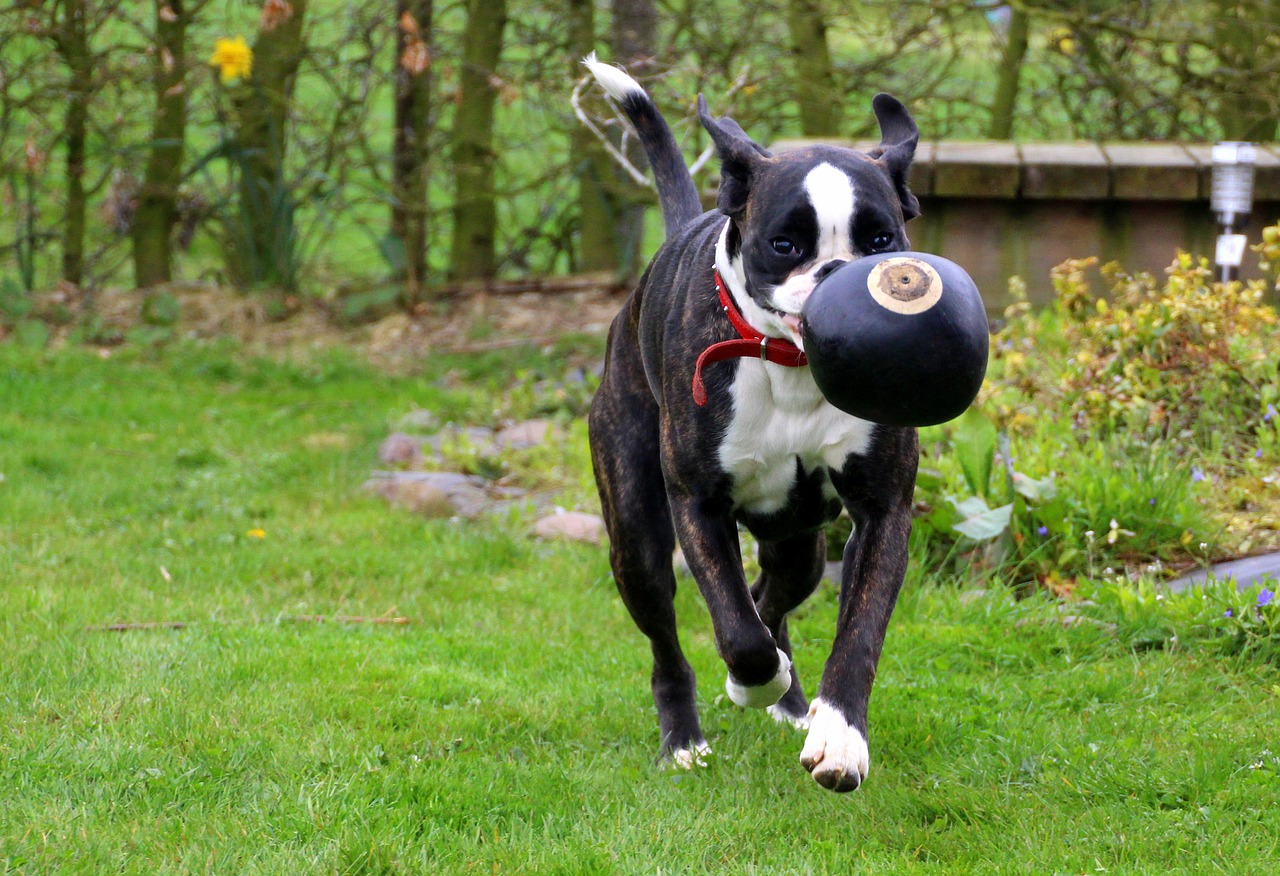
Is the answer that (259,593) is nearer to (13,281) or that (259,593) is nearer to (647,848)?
(647,848)

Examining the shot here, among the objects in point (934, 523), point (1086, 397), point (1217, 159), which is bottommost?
point (934, 523)

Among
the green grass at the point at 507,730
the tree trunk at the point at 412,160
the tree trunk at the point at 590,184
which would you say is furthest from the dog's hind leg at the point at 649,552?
the tree trunk at the point at 412,160

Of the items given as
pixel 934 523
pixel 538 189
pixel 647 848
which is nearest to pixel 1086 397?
pixel 934 523

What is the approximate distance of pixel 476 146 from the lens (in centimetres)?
1030

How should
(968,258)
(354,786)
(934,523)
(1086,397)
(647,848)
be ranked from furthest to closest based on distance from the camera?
(968,258) < (1086,397) < (934,523) < (354,786) < (647,848)

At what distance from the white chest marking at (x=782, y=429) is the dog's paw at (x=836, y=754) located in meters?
0.60

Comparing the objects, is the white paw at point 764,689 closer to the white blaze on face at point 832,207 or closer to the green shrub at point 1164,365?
the white blaze on face at point 832,207

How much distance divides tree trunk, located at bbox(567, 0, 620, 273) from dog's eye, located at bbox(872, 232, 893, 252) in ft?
21.9

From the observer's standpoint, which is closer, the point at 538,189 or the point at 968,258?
the point at 968,258

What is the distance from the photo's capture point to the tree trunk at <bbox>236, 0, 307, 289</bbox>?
33.6ft

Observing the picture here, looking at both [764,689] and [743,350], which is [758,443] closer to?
[743,350]

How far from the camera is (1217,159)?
19.7ft

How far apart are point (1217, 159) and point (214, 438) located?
531 cm

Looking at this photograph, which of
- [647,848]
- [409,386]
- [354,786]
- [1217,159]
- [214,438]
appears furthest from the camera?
[409,386]
